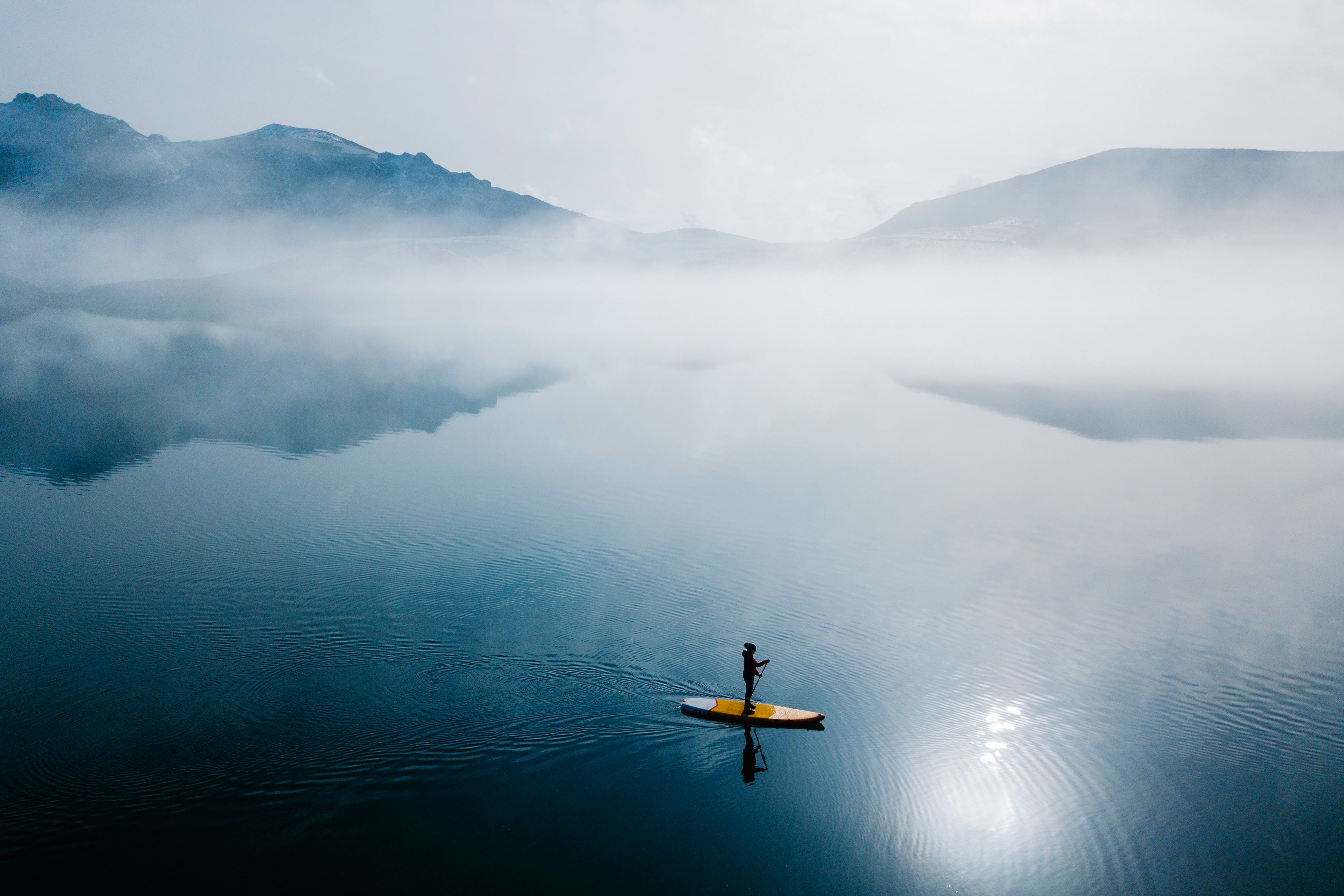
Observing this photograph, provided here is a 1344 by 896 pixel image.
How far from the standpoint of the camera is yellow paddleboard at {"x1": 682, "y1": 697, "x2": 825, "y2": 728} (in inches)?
590

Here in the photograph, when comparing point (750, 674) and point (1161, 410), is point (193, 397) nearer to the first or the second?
point (750, 674)

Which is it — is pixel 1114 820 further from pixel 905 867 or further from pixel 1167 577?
pixel 1167 577

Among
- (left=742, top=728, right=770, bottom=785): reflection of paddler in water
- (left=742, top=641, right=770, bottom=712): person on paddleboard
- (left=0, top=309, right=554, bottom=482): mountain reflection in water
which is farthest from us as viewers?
(left=0, top=309, right=554, bottom=482): mountain reflection in water

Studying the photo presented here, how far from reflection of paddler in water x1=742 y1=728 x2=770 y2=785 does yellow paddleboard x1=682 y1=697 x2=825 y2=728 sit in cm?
38

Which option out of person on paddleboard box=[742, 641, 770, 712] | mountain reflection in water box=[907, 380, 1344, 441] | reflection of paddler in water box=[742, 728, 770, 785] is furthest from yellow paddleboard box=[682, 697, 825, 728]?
mountain reflection in water box=[907, 380, 1344, 441]

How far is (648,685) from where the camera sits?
16.1 meters

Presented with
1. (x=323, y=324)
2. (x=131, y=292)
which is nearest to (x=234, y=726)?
(x=323, y=324)

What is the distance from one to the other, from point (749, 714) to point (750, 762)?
990mm

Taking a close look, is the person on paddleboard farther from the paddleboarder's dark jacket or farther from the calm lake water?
the calm lake water

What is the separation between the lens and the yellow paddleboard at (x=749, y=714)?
1498 cm

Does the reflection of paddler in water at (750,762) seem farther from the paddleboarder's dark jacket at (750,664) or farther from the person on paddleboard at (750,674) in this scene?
the paddleboarder's dark jacket at (750,664)

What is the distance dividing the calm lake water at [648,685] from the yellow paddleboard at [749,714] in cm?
24

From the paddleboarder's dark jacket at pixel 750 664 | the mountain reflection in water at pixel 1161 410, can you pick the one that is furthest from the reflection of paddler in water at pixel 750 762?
the mountain reflection in water at pixel 1161 410

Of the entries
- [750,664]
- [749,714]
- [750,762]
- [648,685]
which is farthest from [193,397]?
[750,762]
